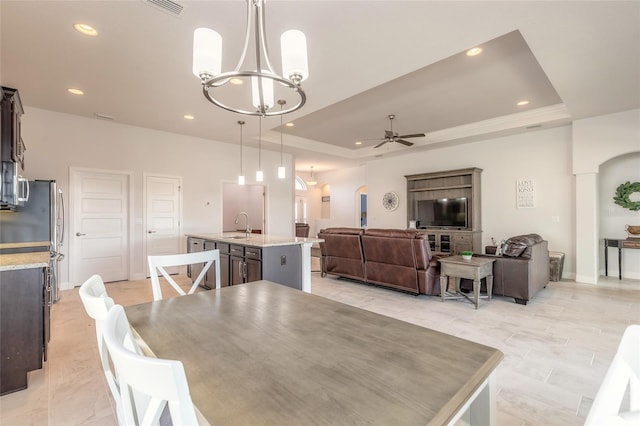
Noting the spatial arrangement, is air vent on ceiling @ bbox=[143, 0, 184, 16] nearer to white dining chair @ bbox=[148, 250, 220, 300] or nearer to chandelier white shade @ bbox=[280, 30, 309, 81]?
chandelier white shade @ bbox=[280, 30, 309, 81]

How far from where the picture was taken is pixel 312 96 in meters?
4.05

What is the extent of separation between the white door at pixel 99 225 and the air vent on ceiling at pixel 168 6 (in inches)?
156

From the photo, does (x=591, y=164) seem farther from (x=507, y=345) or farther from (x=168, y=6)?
(x=168, y=6)

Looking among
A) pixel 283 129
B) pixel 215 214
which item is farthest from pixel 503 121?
pixel 215 214

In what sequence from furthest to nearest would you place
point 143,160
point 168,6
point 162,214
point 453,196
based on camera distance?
1. point 453,196
2. point 162,214
3. point 143,160
4. point 168,6

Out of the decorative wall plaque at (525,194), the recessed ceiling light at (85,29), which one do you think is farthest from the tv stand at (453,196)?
the recessed ceiling light at (85,29)

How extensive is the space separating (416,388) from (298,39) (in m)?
1.65

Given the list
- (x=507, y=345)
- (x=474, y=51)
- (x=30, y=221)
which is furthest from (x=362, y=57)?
(x=30, y=221)

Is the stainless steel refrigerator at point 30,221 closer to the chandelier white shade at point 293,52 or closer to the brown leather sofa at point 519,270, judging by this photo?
the chandelier white shade at point 293,52

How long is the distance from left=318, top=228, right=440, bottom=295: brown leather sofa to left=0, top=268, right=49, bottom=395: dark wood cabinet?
3.76 meters

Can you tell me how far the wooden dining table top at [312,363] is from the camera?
69 centimetres

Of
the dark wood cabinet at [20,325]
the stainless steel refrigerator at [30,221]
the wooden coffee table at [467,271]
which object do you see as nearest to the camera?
the dark wood cabinet at [20,325]

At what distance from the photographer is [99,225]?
521 centimetres

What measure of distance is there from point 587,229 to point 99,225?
8403 mm
